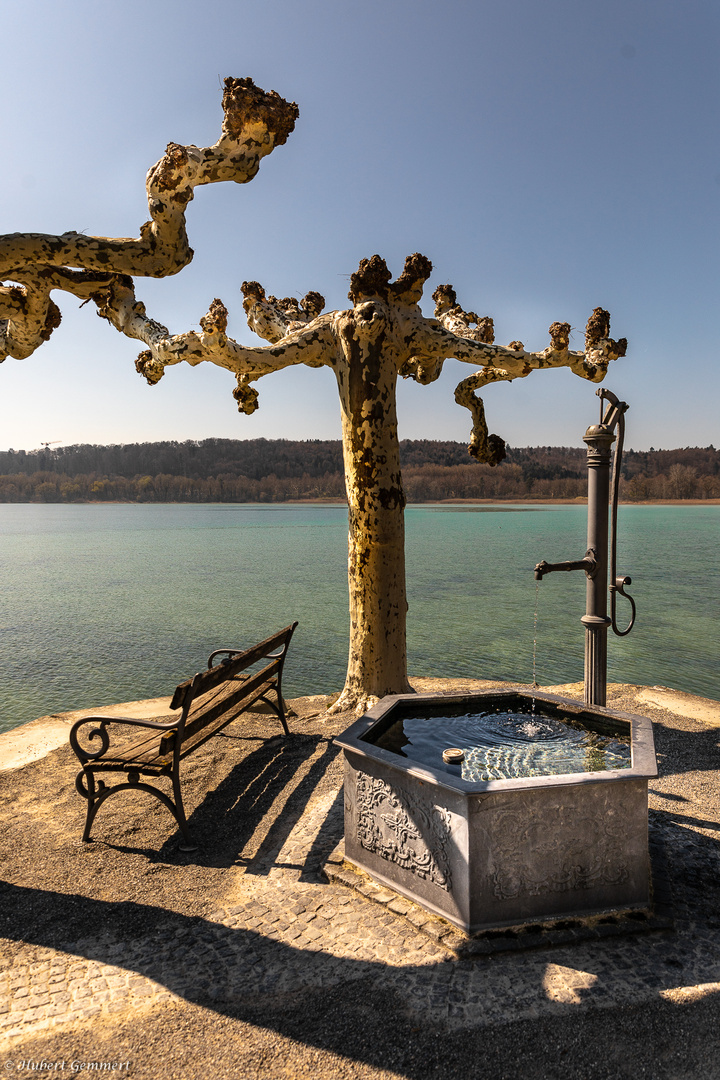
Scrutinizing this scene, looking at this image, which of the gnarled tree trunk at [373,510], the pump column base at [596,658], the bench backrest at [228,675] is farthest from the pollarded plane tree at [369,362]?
the pump column base at [596,658]

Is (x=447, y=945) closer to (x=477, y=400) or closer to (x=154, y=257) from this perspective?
(x=154, y=257)

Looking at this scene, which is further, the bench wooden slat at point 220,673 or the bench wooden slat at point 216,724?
the bench wooden slat at point 216,724

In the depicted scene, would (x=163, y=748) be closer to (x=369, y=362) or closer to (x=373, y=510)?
(x=373, y=510)

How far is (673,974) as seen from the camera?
3.11 m

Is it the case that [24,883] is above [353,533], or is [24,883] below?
below

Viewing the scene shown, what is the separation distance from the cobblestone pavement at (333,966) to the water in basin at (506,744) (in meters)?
0.92

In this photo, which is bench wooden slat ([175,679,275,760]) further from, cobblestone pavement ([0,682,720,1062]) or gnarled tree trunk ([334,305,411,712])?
cobblestone pavement ([0,682,720,1062])

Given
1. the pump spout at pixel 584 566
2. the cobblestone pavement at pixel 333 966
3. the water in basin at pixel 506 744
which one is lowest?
the cobblestone pavement at pixel 333 966

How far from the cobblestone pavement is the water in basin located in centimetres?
92

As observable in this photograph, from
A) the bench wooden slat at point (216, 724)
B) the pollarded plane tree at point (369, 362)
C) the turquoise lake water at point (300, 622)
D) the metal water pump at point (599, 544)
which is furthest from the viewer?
the turquoise lake water at point (300, 622)

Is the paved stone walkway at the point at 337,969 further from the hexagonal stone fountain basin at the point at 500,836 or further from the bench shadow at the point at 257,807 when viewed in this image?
the bench shadow at the point at 257,807

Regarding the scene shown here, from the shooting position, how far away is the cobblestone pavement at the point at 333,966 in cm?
295

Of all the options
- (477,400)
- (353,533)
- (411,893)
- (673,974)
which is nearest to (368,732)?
(411,893)

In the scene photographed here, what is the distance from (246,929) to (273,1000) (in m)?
0.60
